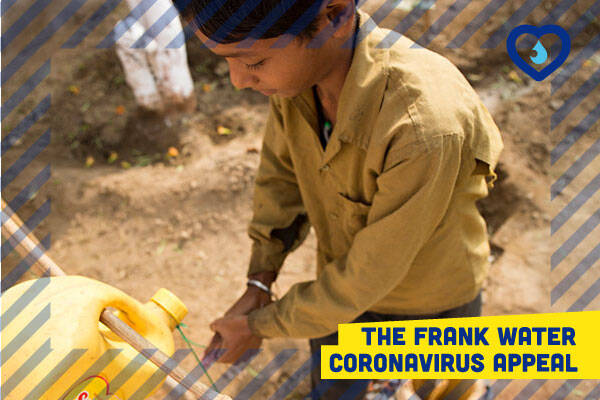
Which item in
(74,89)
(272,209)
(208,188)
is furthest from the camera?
(74,89)

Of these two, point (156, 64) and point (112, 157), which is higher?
point (156, 64)

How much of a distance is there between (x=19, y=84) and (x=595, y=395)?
487cm

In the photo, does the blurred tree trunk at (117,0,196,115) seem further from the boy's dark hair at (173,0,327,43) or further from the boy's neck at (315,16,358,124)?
the boy's dark hair at (173,0,327,43)

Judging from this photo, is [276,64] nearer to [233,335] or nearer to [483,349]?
[483,349]

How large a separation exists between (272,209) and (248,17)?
93 cm

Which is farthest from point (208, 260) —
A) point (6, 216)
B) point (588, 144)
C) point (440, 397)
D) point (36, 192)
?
point (588, 144)

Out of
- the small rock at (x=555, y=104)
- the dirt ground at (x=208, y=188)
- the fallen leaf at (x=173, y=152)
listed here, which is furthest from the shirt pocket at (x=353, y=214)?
the small rock at (x=555, y=104)

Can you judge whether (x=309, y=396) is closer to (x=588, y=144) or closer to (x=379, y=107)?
(x=379, y=107)

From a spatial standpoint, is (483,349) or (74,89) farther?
(74,89)

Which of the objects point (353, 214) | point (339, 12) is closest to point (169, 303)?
point (353, 214)

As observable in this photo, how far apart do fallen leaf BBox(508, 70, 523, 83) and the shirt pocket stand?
2.94m

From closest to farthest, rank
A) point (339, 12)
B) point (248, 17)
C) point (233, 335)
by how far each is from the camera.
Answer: point (248, 17), point (339, 12), point (233, 335)

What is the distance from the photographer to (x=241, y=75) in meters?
1.23

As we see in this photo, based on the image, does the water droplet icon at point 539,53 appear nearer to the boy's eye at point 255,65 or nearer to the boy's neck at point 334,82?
the boy's neck at point 334,82
